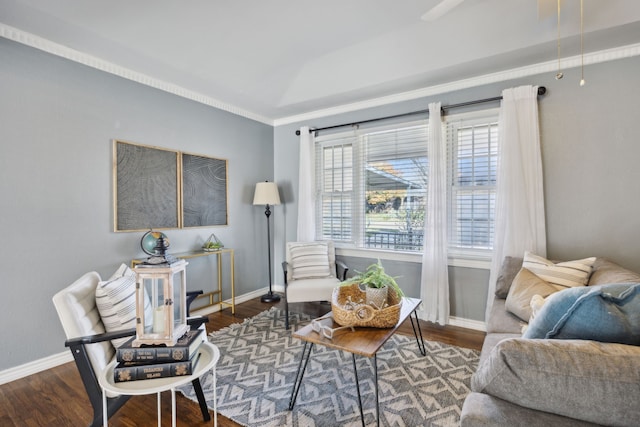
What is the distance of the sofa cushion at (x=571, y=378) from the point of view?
0.84m

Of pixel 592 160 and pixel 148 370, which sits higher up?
pixel 592 160

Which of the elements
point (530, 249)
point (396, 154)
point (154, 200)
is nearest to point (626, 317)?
point (530, 249)

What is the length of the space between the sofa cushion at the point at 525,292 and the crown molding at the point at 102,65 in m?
3.61

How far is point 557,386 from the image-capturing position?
89 cm

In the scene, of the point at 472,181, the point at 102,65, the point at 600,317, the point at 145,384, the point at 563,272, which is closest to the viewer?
the point at 600,317

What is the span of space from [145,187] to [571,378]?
336cm

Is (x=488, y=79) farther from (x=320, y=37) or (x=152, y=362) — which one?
(x=152, y=362)

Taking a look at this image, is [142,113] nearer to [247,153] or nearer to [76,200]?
[76,200]

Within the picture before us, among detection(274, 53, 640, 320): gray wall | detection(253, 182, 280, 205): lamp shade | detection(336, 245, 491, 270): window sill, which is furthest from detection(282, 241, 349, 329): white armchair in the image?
detection(274, 53, 640, 320): gray wall

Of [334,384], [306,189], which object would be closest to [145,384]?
[334,384]

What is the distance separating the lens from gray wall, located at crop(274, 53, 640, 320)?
254 centimetres

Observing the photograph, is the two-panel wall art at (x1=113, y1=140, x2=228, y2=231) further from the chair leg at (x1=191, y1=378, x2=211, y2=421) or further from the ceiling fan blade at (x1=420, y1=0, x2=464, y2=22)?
the ceiling fan blade at (x1=420, y1=0, x2=464, y2=22)

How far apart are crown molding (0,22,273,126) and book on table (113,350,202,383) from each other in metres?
2.58

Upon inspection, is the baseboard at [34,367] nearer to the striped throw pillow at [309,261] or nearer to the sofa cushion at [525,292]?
the striped throw pillow at [309,261]
